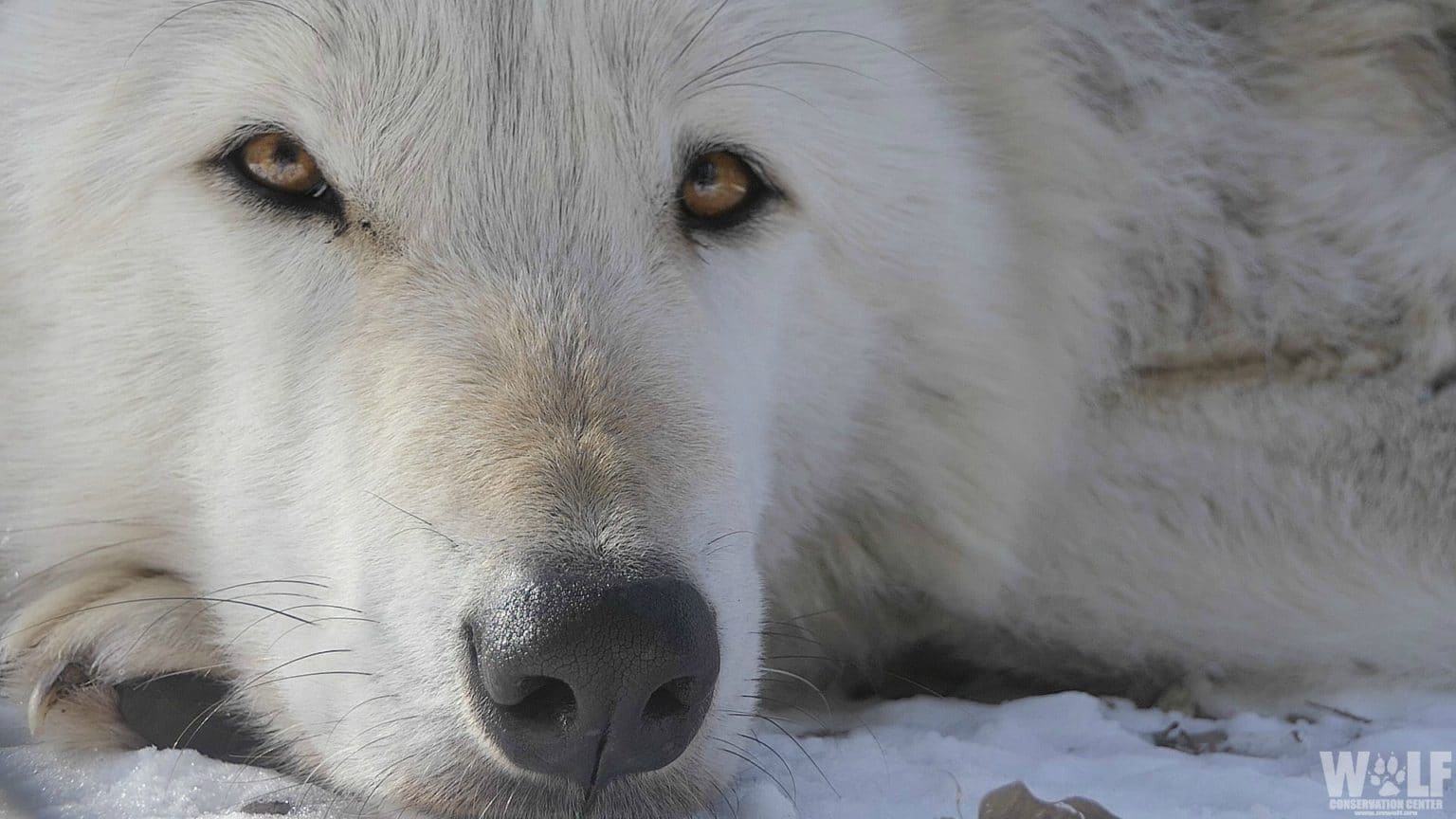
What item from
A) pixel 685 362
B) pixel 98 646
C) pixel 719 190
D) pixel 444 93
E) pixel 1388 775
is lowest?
pixel 1388 775

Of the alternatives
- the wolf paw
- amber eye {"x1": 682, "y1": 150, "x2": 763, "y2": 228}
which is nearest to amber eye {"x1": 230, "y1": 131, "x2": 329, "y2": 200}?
amber eye {"x1": 682, "y1": 150, "x2": 763, "y2": 228}

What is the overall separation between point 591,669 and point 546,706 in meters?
0.10

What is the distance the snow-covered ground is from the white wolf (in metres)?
0.13

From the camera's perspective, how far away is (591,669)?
5.75 feet

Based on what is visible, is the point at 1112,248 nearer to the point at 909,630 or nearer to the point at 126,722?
the point at 909,630

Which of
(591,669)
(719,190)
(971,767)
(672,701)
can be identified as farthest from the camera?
(719,190)

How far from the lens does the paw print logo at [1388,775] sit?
237 centimetres

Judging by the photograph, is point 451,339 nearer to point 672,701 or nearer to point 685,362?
point 685,362

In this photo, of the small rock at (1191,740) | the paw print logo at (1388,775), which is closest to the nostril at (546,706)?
the small rock at (1191,740)

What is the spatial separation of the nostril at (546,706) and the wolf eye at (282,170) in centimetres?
90

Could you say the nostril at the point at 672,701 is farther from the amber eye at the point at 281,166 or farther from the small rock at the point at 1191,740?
the small rock at the point at 1191,740

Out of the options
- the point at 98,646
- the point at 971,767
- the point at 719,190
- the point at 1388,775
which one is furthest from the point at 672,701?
the point at 1388,775

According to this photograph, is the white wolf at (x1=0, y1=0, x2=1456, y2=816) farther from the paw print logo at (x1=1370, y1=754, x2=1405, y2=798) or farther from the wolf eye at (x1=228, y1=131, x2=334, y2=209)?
the paw print logo at (x1=1370, y1=754, x2=1405, y2=798)

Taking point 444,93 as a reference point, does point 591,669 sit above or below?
below
